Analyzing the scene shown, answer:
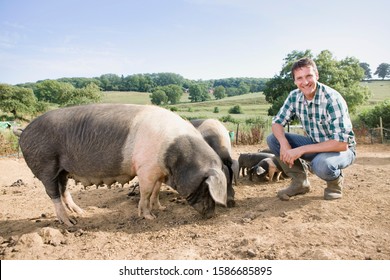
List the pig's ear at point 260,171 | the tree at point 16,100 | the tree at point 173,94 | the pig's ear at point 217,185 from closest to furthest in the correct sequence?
the pig's ear at point 217,185 → the pig's ear at point 260,171 → the tree at point 16,100 → the tree at point 173,94

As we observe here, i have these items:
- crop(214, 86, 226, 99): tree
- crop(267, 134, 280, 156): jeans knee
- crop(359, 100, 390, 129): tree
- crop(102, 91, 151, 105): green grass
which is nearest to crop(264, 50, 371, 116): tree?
crop(359, 100, 390, 129): tree

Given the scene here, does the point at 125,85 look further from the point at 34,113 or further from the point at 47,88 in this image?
the point at 34,113

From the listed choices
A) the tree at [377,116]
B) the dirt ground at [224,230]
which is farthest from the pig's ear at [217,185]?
the tree at [377,116]

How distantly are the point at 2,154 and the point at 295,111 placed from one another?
14.9 m

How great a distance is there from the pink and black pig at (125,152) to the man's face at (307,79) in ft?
5.11

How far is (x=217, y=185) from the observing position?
394 centimetres

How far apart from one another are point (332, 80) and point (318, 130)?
35.3 meters

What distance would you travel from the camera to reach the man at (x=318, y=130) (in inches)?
160

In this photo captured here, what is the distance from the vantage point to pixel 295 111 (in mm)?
4762

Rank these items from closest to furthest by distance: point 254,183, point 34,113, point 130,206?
point 130,206
point 254,183
point 34,113

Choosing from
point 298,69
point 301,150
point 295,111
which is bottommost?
point 301,150

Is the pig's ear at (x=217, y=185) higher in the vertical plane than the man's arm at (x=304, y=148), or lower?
lower

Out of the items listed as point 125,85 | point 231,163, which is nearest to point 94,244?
point 231,163

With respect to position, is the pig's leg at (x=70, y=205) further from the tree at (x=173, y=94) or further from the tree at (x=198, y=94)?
the tree at (x=198, y=94)
